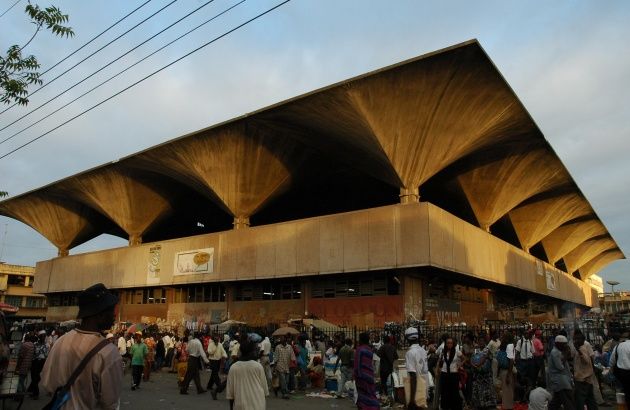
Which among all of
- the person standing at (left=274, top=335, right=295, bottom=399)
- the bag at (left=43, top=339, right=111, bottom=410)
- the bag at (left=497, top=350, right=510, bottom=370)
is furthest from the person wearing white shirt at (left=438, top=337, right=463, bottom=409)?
the bag at (left=43, top=339, right=111, bottom=410)

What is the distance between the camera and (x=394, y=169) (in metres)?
27.5

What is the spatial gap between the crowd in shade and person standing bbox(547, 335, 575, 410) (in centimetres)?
1

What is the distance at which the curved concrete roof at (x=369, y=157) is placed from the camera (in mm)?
24547

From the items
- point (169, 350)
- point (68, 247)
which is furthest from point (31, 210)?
point (169, 350)

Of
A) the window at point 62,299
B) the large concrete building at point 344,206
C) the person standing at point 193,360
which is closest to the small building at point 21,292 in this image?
the window at point 62,299

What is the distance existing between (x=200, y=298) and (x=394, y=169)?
60.8 feet

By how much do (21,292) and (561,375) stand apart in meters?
74.2

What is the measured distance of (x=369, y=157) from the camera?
94.6ft

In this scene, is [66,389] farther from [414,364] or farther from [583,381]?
[583,381]

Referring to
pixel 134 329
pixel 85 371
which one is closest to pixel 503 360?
pixel 85 371

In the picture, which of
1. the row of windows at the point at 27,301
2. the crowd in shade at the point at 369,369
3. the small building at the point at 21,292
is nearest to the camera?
the crowd in shade at the point at 369,369

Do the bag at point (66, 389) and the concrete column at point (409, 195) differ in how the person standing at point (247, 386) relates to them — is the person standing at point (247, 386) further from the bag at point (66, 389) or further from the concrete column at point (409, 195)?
the concrete column at point (409, 195)

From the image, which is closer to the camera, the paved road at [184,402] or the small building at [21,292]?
the paved road at [184,402]

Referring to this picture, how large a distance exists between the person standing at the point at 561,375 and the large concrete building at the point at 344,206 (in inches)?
667
